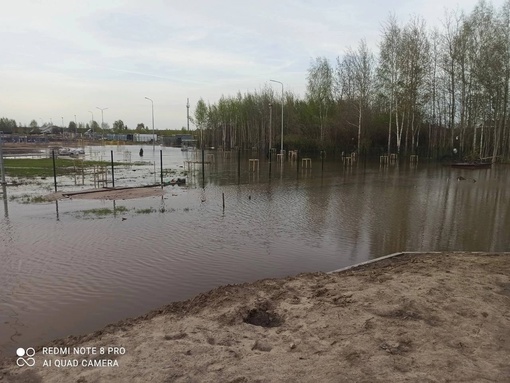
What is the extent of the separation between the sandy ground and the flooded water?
0.91 metres

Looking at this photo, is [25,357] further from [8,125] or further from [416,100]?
[8,125]

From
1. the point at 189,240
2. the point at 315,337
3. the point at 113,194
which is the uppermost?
the point at 315,337

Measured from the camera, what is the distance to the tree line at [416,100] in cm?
3478

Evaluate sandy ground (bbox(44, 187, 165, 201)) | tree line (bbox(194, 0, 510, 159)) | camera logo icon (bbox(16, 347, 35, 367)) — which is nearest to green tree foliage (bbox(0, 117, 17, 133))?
tree line (bbox(194, 0, 510, 159))

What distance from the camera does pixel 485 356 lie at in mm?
3984

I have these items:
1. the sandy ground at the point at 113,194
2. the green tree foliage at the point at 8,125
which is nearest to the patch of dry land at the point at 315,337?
the sandy ground at the point at 113,194

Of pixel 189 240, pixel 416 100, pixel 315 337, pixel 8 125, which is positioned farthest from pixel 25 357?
pixel 8 125

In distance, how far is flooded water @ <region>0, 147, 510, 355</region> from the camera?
20.8 feet

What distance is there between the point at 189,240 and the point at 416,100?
3708 cm

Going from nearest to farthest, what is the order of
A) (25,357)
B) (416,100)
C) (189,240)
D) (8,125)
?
(25,357) → (189,240) → (416,100) → (8,125)

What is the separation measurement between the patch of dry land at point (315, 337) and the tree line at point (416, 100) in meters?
32.1

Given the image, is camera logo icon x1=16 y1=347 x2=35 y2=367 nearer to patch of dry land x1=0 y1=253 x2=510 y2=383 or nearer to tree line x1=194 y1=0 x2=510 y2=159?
patch of dry land x1=0 y1=253 x2=510 y2=383

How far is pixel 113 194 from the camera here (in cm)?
1717

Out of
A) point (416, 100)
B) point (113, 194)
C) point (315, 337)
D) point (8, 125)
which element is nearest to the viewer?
point (315, 337)
